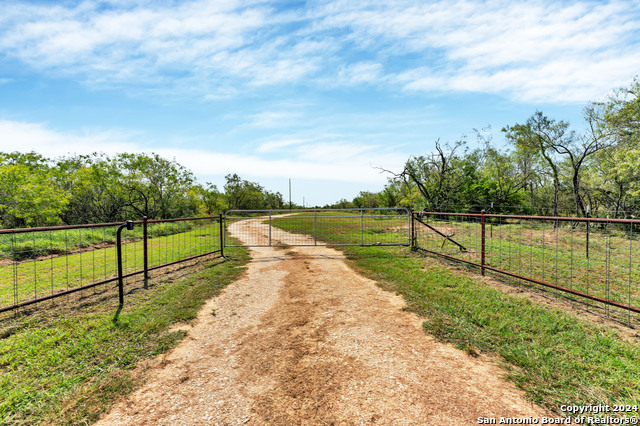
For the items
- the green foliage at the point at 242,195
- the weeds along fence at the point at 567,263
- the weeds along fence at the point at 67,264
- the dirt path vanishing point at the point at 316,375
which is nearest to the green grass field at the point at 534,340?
the dirt path vanishing point at the point at 316,375

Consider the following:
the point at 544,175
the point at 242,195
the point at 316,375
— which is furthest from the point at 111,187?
the point at 544,175

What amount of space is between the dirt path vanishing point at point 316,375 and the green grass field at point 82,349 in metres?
0.27

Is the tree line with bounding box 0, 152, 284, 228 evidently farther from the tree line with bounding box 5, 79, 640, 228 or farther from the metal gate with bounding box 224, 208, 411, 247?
the metal gate with bounding box 224, 208, 411, 247

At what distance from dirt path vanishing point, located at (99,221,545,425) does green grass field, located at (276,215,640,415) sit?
0.87 feet

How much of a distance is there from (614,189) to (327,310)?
25805 mm

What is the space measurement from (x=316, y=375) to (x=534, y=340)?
9.03 ft

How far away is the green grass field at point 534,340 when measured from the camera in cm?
257

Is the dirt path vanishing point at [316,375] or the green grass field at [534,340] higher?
the green grass field at [534,340]

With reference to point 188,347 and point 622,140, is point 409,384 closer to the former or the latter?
point 188,347

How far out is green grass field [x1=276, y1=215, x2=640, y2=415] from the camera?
8.42 feet

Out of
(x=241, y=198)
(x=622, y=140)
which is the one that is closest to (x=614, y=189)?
(x=622, y=140)

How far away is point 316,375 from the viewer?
2.86 meters

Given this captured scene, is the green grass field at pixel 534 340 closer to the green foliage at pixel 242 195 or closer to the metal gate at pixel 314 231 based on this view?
the metal gate at pixel 314 231

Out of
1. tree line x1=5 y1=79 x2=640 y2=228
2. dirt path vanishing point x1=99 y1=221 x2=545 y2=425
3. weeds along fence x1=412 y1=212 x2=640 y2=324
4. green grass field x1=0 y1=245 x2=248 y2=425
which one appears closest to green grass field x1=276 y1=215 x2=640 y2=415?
dirt path vanishing point x1=99 y1=221 x2=545 y2=425
